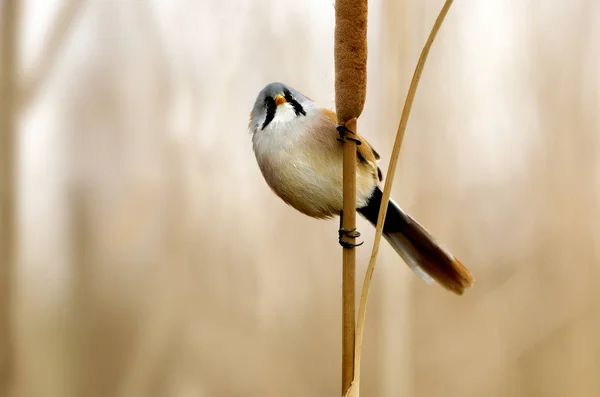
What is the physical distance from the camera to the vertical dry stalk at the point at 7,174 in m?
0.92

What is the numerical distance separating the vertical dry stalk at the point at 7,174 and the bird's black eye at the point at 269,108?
0.59m

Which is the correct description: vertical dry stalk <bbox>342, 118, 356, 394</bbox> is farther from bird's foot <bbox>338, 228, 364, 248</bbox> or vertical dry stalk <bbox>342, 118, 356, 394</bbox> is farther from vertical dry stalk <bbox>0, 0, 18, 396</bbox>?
vertical dry stalk <bbox>0, 0, 18, 396</bbox>

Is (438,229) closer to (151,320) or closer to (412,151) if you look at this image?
(412,151)

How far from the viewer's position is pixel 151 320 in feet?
3.41

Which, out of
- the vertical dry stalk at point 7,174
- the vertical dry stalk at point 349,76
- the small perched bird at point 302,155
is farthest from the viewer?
the vertical dry stalk at point 7,174

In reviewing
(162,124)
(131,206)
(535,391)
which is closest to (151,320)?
(131,206)

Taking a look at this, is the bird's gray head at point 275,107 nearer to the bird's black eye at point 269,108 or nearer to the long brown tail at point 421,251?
the bird's black eye at point 269,108

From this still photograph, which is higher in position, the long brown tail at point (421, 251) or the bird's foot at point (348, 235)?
the bird's foot at point (348, 235)

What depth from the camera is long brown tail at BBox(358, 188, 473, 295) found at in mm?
547

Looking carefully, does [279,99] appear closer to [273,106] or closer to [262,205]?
[273,106]

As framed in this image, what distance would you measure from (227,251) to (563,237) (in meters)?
0.75

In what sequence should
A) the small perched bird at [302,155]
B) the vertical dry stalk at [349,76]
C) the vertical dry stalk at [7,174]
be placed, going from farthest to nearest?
the vertical dry stalk at [7,174] → the small perched bird at [302,155] → the vertical dry stalk at [349,76]

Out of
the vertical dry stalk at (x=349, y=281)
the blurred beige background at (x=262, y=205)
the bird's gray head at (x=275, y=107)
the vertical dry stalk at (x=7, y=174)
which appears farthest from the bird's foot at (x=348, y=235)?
the vertical dry stalk at (x=7, y=174)

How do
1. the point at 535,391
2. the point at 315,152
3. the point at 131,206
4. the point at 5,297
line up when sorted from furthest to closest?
1. the point at 535,391
2. the point at 131,206
3. the point at 5,297
4. the point at 315,152
